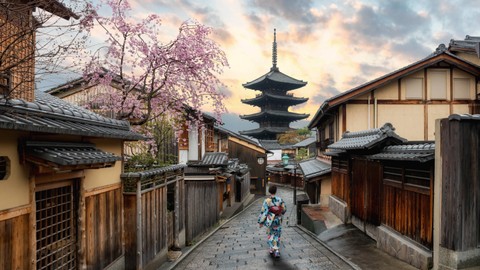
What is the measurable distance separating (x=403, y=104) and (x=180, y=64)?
1186cm

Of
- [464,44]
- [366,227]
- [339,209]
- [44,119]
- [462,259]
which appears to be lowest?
[339,209]

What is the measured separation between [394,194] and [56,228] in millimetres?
8227

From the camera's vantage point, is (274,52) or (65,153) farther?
(274,52)

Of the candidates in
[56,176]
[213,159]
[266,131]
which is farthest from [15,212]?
[266,131]

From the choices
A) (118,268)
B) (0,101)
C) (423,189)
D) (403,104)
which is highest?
(403,104)

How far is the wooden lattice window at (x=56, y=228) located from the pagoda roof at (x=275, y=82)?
52.4 m

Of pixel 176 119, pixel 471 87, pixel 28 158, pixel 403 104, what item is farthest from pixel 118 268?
pixel 471 87

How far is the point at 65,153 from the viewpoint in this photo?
191 inches

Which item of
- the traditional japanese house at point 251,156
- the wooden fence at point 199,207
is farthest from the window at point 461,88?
the traditional japanese house at point 251,156

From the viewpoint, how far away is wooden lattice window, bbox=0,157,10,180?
415cm

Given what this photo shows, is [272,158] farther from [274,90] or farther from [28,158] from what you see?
[28,158]

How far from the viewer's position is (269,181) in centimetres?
5006

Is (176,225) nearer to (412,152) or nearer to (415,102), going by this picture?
(412,152)

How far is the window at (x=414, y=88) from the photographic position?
17.0 metres
